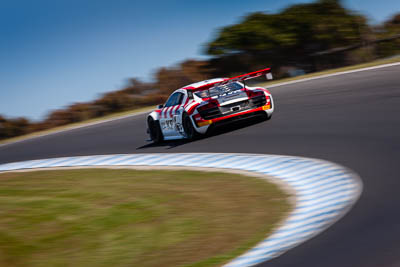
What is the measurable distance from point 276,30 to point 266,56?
4.59 feet

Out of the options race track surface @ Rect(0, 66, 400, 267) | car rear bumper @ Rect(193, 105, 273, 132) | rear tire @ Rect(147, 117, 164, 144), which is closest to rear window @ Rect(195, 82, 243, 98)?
car rear bumper @ Rect(193, 105, 273, 132)

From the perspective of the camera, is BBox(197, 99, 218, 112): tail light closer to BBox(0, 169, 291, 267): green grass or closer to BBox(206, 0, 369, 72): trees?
BBox(0, 169, 291, 267): green grass

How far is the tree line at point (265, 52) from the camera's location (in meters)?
25.9

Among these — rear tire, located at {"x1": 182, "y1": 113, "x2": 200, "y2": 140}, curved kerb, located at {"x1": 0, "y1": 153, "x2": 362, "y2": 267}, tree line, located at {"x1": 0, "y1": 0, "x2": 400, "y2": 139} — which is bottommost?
curved kerb, located at {"x1": 0, "y1": 153, "x2": 362, "y2": 267}

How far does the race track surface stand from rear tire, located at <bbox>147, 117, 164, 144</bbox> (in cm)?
24

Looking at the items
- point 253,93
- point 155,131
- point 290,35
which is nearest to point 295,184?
point 253,93

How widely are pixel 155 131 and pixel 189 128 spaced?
66.4 inches

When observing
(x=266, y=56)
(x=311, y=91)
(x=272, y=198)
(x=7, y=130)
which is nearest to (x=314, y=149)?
(x=272, y=198)

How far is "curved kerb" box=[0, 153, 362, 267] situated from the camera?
4648 millimetres

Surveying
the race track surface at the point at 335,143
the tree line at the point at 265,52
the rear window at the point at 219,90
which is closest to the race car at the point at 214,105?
the rear window at the point at 219,90

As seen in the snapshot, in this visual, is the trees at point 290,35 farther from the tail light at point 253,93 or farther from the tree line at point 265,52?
the tail light at point 253,93

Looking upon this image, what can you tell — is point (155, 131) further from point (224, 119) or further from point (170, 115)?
point (224, 119)

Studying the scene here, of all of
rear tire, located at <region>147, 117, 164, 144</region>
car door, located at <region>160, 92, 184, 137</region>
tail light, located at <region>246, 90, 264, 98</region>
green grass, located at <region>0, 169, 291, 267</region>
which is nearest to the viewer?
green grass, located at <region>0, 169, 291, 267</region>

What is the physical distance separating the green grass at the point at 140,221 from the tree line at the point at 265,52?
1907 cm
